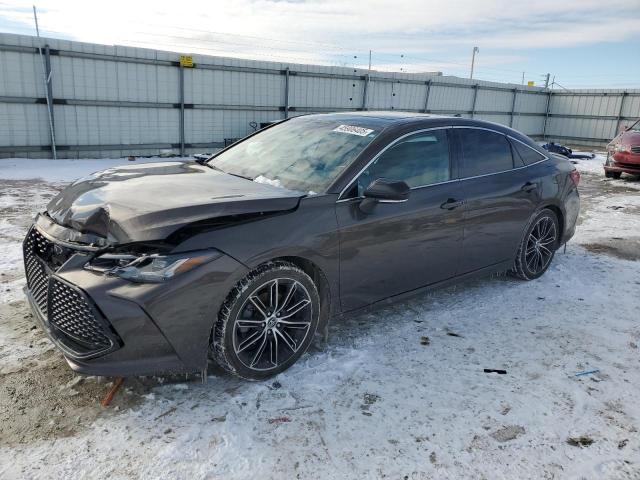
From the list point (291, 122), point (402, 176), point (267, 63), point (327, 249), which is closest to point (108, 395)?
point (327, 249)

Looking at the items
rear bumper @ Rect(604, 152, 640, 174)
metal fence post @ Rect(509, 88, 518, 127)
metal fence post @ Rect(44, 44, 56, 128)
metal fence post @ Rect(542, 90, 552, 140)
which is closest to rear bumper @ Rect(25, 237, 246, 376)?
metal fence post @ Rect(44, 44, 56, 128)

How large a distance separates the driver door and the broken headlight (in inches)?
41.0

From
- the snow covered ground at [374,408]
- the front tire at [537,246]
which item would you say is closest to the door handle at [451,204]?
the snow covered ground at [374,408]

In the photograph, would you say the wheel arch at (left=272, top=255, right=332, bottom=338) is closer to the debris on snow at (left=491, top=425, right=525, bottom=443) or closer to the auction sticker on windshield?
the auction sticker on windshield

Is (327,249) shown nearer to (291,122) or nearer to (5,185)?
(291,122)

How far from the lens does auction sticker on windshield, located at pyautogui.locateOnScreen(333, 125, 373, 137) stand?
371 cm

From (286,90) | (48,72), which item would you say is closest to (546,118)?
(286,90)

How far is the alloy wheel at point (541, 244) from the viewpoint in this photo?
4.91m

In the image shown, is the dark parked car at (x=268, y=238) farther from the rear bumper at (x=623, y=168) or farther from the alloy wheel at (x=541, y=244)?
the rear bumper at (x=623, y=168)

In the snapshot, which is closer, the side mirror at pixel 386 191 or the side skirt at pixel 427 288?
the side mirror at pixel 386 191

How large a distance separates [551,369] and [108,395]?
284cm

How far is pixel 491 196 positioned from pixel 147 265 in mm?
2941

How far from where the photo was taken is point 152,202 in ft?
9.55

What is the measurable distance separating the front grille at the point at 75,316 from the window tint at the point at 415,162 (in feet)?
5.92
